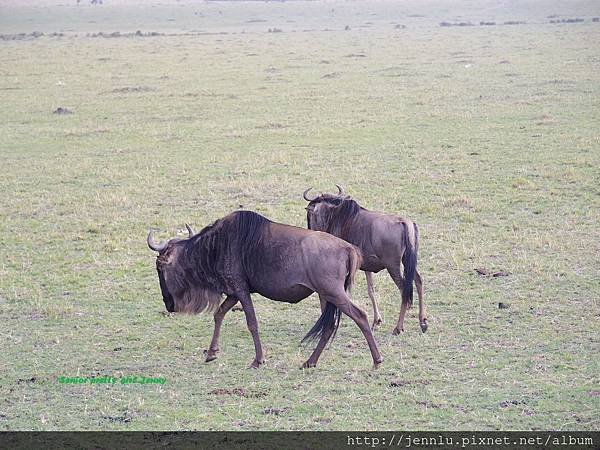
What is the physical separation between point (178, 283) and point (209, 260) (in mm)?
346

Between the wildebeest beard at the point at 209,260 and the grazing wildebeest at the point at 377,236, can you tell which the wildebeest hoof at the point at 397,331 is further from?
the wildebeest beard at the point at 209,260

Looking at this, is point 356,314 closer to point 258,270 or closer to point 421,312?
point 258,270

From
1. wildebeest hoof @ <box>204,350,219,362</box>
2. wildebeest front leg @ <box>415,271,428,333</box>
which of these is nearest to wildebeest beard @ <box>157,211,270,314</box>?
wildebeest hoof @ <box>204,350,219,362</box>

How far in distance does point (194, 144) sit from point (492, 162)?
6.16 meters

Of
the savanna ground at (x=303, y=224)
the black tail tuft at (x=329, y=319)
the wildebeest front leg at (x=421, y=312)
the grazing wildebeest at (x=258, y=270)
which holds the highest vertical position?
the grazing wildebeest at (x=258, y=270)

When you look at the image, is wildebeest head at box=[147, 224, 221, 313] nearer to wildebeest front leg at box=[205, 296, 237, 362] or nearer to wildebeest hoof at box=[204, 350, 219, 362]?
wildebeest front leg at box=[205, 296, 237, 362]

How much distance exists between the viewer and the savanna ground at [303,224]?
20.1 ft

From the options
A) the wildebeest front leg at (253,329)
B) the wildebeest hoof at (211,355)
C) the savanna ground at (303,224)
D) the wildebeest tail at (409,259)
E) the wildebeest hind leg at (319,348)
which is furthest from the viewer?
the wildebeest tail at (409,259)

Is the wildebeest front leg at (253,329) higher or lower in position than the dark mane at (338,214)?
lower

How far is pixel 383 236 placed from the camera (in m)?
7.55

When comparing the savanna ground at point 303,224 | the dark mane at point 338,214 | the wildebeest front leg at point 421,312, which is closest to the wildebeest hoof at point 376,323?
the savanna ground at point 303,224

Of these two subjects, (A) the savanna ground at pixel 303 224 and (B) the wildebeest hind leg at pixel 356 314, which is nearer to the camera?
(A) the savanna ground at pixel 303 224

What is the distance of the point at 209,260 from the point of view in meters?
6.97

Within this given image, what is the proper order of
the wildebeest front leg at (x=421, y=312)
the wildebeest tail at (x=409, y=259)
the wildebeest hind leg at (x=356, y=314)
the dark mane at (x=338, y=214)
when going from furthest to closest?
the dark mane at (x=338, y=214) → the wildebeest front leg at (x=421, y=312) → the wildebeest tail at (x=409, y=259) → the wildebeest hind leg at (x=356, y=314)
